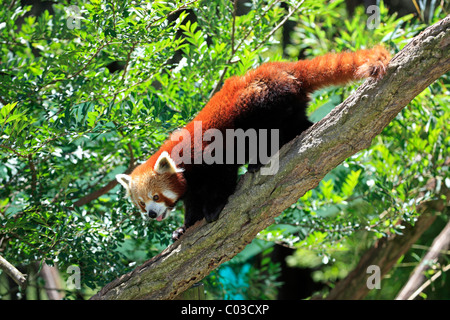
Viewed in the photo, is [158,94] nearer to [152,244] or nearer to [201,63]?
[201,63]

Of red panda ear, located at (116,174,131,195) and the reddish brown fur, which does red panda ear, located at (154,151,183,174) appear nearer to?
the reddish brown fur

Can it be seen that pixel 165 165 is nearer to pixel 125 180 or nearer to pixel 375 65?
pixel 125 180

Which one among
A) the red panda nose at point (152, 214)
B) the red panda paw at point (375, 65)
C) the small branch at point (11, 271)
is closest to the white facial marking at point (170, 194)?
the red panda nose at point (152, 214)

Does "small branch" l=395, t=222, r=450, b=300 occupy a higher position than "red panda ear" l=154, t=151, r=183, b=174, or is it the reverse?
"red panda ear" l=154, t=151, r=183, b=174

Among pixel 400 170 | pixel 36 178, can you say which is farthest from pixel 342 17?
pixel 36 178

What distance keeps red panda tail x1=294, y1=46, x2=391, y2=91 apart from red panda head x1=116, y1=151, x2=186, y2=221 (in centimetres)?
88

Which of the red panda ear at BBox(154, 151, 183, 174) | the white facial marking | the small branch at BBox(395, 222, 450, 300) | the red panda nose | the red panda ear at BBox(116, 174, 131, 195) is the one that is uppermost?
the red panda ear at BBox(154, 151, 183, 174)

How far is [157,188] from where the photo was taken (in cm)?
274

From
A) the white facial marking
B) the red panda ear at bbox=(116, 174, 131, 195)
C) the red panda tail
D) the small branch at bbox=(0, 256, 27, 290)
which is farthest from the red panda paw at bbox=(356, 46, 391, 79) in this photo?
the small branch at bbox=(0, 256, 27, 290)

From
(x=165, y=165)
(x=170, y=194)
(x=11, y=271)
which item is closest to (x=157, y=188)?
(x=170, y=194)

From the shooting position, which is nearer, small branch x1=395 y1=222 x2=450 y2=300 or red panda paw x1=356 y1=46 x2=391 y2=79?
red panda paw x1=356 y1=46 x2=391 y2=79

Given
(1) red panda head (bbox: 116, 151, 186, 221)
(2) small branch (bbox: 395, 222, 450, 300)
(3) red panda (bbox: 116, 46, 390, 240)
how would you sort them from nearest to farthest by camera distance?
(3) red panda (bbox: 116, 46, 390, 240) < (1) red panda head (bbox: 116, 151, 186, 221) < (2) small branch (bbox: 395, 222, 450, 300)

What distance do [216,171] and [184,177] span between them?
26cm

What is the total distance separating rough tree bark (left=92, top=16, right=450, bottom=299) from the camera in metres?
1.93
